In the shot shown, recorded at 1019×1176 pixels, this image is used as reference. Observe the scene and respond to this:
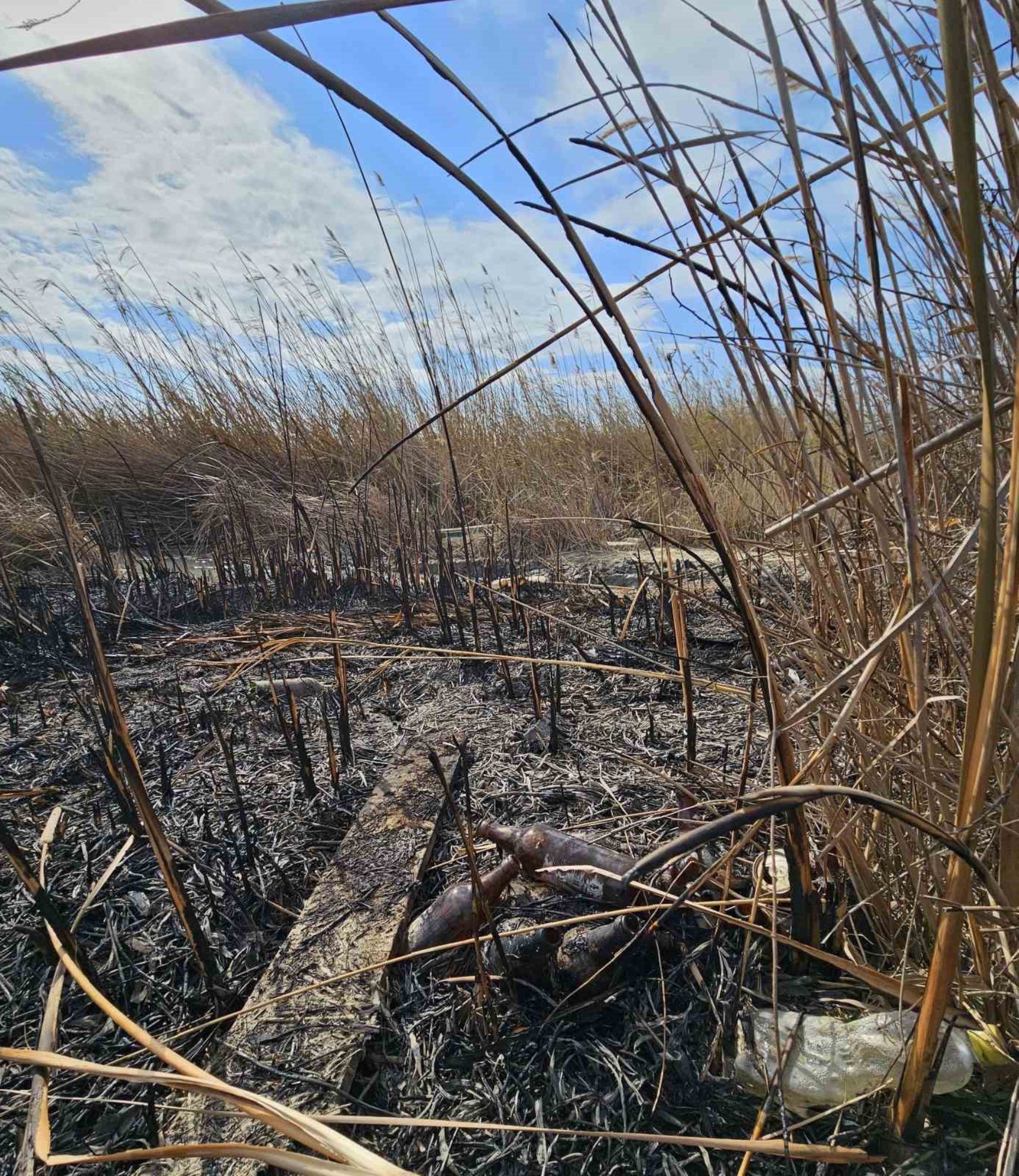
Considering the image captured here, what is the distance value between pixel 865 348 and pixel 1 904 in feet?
6.01

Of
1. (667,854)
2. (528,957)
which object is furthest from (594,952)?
(667,854)

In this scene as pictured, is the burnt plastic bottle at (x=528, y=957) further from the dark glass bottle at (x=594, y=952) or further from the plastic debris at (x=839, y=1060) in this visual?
the plastic debris at (x=839, y=1060)

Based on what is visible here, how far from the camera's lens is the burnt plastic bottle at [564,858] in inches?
43.6

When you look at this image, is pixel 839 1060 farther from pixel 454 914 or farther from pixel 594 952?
pixel 454 914

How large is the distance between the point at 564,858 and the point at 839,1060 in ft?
1.69

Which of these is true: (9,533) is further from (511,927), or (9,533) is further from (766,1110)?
(766,1110)

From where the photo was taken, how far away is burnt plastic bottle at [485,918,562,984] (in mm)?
1056

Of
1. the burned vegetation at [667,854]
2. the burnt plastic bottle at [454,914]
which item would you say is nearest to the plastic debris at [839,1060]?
the burned vegetation at [667,854]

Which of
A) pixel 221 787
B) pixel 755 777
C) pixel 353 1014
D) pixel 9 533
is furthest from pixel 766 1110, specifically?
pixel 9 533

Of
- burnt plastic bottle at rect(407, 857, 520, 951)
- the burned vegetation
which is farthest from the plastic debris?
burnt plastic bottle at rect(407, 857, 520, 951)

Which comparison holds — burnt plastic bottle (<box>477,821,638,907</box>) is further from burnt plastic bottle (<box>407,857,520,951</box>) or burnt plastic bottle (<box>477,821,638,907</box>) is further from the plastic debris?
the plastic debris

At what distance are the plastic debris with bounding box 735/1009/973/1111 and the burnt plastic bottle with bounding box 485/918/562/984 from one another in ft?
1.01

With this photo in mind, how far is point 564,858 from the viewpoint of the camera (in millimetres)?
1229

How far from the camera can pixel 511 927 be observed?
1149mm
